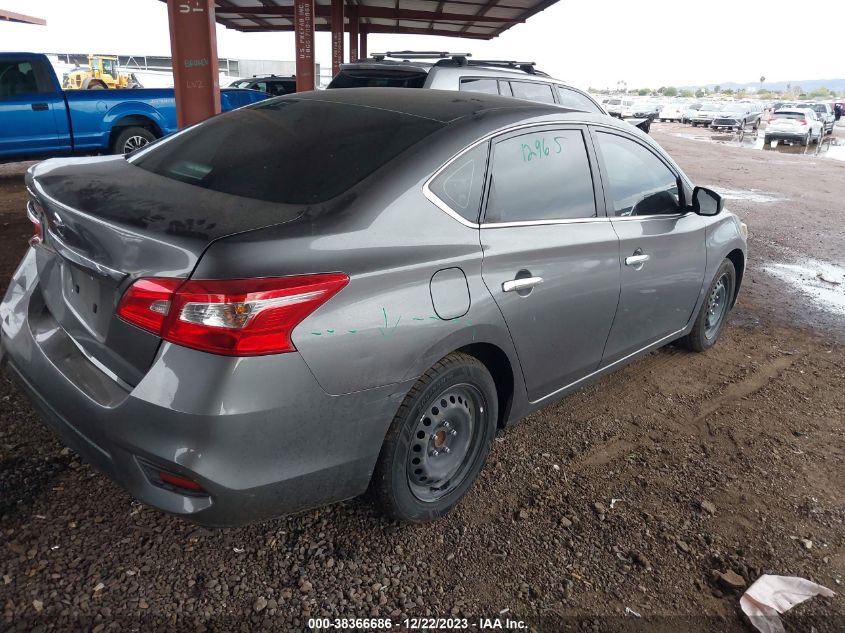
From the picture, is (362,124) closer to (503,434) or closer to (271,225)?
(271,225)

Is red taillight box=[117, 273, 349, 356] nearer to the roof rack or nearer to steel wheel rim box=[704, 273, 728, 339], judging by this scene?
steel wheel rim box=[704, 273, 728, 339]

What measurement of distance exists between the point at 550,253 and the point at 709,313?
2281 mm

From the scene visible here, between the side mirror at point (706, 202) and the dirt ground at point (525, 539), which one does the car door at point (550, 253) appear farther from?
the side mirror at point (706, 202)

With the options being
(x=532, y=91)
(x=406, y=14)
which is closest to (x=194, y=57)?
(x=532, y=91)

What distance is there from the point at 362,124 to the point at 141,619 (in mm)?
2015

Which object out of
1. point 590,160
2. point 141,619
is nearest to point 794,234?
point 590,160

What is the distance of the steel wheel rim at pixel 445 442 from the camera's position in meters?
2.40

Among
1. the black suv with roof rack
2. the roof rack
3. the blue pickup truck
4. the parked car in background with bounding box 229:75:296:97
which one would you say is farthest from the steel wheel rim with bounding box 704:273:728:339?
the parked car in background with bounding box 229:75:296:97

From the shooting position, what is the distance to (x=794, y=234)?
28.7 ft

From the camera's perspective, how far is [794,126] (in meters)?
25.9

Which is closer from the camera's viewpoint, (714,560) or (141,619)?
(141,619)

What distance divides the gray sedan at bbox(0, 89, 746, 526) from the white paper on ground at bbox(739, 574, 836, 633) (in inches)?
43.9

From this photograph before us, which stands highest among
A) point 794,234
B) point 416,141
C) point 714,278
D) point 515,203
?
point 416,141

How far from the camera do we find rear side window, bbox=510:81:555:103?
6832 mm
